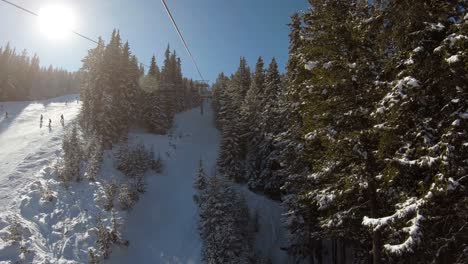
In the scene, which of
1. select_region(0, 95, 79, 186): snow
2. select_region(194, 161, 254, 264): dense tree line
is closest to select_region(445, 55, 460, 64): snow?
select_region(194, 161, 254, 264): dense tree line

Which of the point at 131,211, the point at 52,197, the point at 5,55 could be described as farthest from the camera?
the point at 5,55

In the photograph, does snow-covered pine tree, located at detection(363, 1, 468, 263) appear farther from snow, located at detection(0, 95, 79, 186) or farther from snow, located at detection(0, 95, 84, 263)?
snow, located at detection(0, 95, 79, 186)

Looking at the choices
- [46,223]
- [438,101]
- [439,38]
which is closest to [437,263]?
[438,101]

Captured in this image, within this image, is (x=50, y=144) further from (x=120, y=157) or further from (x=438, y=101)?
(x=438, y=101)

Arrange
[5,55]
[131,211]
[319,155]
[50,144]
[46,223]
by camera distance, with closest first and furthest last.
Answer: [319,155] → [46,223] → [131,211] → [50,144] → [5,55]

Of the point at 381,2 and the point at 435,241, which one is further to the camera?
the point at 381,2

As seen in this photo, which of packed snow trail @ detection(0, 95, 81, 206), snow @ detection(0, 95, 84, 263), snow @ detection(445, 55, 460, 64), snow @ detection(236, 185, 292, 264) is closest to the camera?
snow @ detection(445, 55, 460, 64)

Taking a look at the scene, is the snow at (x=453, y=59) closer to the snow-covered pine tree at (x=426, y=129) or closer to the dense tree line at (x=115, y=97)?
the snow-covered pine tree at (x=426, y=129)
